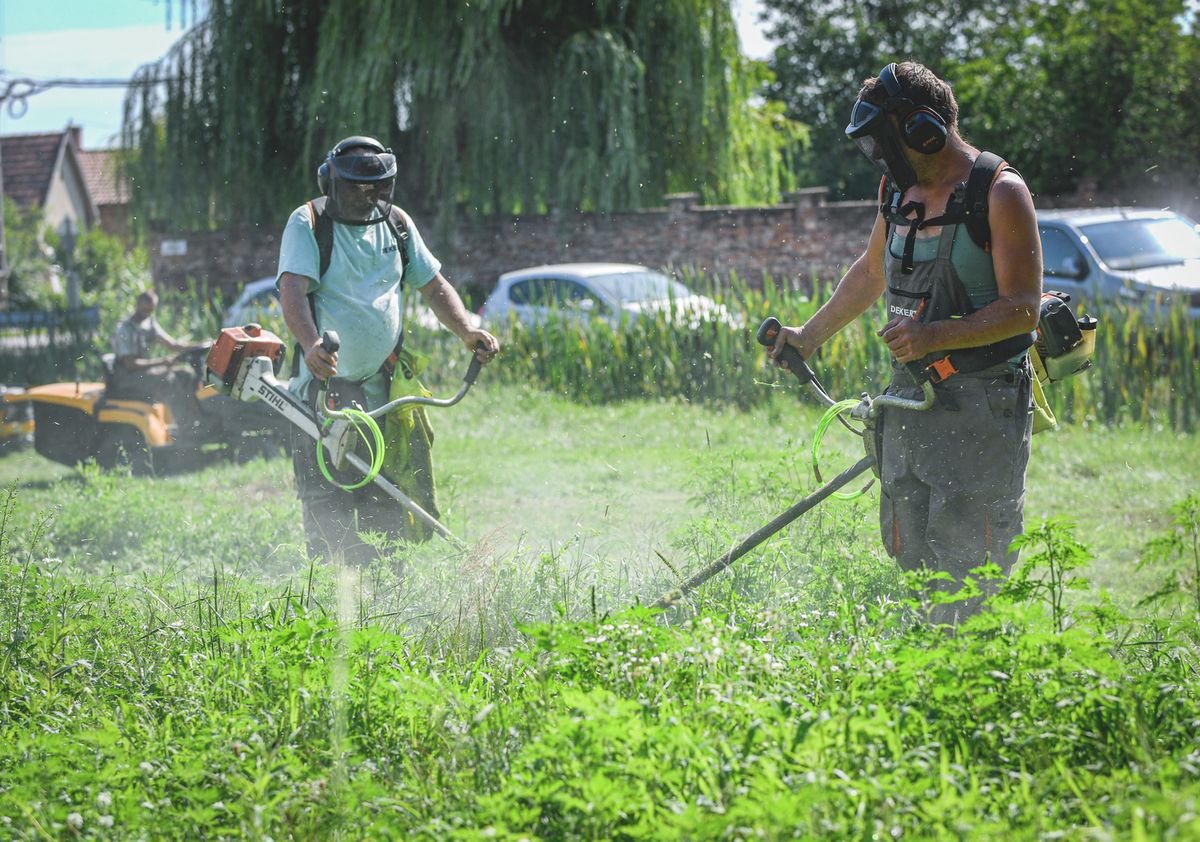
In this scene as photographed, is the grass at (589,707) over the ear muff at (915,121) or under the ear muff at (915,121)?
under

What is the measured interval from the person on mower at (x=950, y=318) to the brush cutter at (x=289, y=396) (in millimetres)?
1607

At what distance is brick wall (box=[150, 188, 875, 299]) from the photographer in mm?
16844

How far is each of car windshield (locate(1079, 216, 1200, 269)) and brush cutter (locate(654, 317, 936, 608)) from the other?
7.78m

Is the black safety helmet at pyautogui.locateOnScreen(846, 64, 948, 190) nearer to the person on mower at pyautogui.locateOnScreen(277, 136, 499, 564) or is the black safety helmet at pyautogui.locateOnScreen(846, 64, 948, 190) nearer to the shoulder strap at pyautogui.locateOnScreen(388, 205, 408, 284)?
the person on mower at pyautogui.locateOnScreen(277, 136, 499, 564)

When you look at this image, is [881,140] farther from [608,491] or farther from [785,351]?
[608,491]

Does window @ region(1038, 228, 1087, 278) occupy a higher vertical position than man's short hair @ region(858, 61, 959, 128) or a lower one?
lower

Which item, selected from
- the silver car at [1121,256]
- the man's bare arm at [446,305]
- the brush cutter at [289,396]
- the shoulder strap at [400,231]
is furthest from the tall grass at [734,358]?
the brush cutter at [289,396]

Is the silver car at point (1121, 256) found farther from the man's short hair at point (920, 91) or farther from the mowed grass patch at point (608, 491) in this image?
the man's short hair at point (920, 91)

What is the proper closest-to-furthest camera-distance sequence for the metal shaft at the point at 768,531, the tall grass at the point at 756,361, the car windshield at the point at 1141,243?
the metal shaft at the point at 768,531, the tall grass at the point at 756,361, the car windshield at the point at 1141,243

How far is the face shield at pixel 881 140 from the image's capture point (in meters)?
3.44

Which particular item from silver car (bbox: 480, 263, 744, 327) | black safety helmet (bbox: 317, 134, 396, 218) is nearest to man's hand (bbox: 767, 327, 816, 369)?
black safety helmet (bbox: 317, 134, 396, 218)

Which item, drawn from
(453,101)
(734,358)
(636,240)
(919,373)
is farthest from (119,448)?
(636,240)

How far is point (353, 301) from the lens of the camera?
183 inches

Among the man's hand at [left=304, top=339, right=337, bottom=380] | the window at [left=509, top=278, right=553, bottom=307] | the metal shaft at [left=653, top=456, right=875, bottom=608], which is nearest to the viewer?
the metal shaft at [left=653, top=456, right=875, bottom=608]
